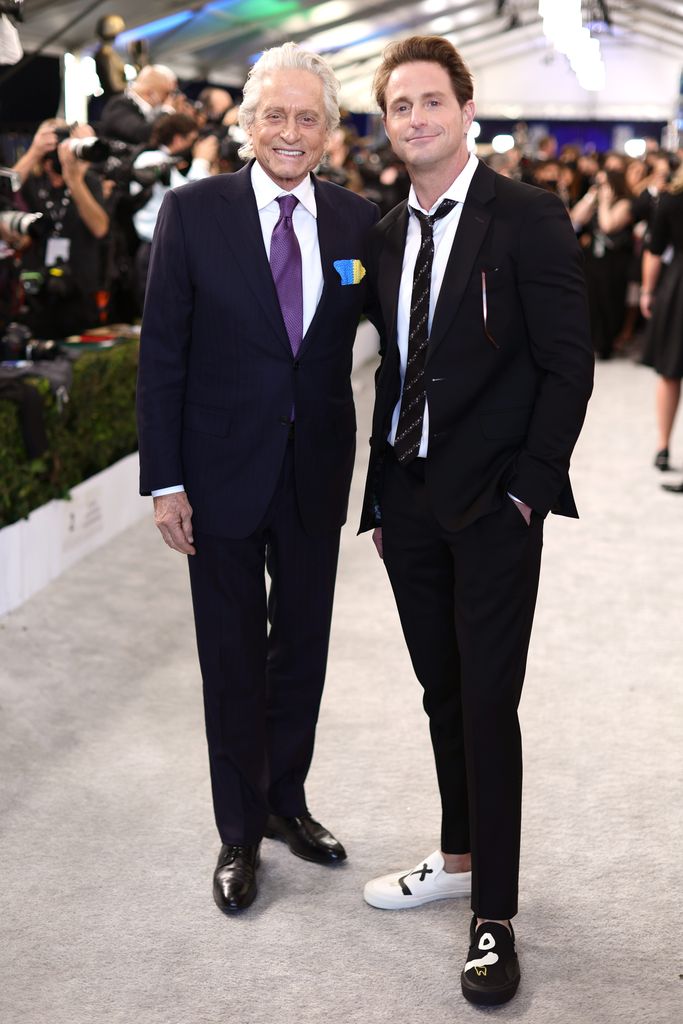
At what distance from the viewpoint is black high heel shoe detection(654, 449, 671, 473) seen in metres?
5.98

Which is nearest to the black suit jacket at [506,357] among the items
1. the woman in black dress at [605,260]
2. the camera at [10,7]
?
the camera at [10,7]

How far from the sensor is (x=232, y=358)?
2.20 m

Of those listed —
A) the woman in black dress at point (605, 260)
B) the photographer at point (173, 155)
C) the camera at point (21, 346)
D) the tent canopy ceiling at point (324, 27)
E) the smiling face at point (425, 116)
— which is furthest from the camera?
the tent canopy ceiling at point (324, 27)

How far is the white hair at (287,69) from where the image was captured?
212 centimetres

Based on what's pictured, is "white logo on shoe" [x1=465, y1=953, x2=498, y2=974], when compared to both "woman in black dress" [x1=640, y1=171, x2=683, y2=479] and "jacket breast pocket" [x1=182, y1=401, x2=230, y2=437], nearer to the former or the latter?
"jacket breast pocket" [x1=182, y1=401, x2=230, y2=437]

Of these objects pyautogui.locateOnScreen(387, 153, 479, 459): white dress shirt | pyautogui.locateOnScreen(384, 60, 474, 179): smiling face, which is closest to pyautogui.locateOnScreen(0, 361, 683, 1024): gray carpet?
pyautogui.locateOnScreen(387, 153, 479, 459): white dress shirt

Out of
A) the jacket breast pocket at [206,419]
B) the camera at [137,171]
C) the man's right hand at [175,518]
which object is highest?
the camera at [137,171]

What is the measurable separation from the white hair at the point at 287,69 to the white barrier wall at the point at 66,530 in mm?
2019

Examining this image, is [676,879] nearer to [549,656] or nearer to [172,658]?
[549,656]

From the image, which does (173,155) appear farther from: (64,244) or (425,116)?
(425,116)

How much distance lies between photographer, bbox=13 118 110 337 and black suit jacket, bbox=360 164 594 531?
11.8 feet

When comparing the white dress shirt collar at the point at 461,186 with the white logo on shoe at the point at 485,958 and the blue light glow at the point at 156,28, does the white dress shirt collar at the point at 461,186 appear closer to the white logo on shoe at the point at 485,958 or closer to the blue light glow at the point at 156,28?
the white logo on shoe at the point at 485,958

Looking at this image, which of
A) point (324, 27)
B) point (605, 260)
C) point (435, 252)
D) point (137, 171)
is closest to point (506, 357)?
point (435, 252)

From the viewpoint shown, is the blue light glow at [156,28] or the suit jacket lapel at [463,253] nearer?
the suit jacket lapel at [463,253]
